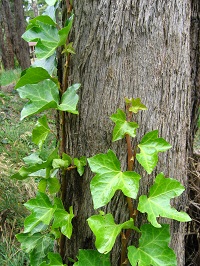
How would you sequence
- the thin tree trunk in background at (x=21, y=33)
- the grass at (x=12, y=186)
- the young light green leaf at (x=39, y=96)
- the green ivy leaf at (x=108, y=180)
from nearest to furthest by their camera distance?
the green ivy leaf at (x=108, y=180), the young light green leaf at (x=39, y=96), the grass at (x=12, y=186), the thin tree trunk in background at (x=21, y=33)

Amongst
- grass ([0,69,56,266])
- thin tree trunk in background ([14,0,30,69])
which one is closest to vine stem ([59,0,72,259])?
grass ([0,69,56,266])

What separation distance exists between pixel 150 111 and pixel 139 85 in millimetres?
103

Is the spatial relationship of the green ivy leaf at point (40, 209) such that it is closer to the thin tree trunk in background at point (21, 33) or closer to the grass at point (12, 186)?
the grass at point (12, 186)

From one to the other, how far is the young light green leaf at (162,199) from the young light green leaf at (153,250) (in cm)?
10

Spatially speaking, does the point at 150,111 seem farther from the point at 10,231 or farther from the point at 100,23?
the point at 10,231

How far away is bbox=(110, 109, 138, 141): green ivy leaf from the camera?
979 mm

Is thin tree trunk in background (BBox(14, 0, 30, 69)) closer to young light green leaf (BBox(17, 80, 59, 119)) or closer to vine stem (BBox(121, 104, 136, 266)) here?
young light green leaf (BBox(17, 80, 59, 119))

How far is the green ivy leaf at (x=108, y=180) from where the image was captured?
3.04ft

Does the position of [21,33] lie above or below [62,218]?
above

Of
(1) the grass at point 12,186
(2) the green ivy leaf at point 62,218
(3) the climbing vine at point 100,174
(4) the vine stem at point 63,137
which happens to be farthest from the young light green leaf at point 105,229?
(1) the grass at point 12,186

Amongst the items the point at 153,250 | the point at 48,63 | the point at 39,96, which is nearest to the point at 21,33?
the point at 48,63

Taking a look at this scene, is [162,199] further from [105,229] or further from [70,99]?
[70,99]

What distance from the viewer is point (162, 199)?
3.26 ft

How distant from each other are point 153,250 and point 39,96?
0.67 metres
